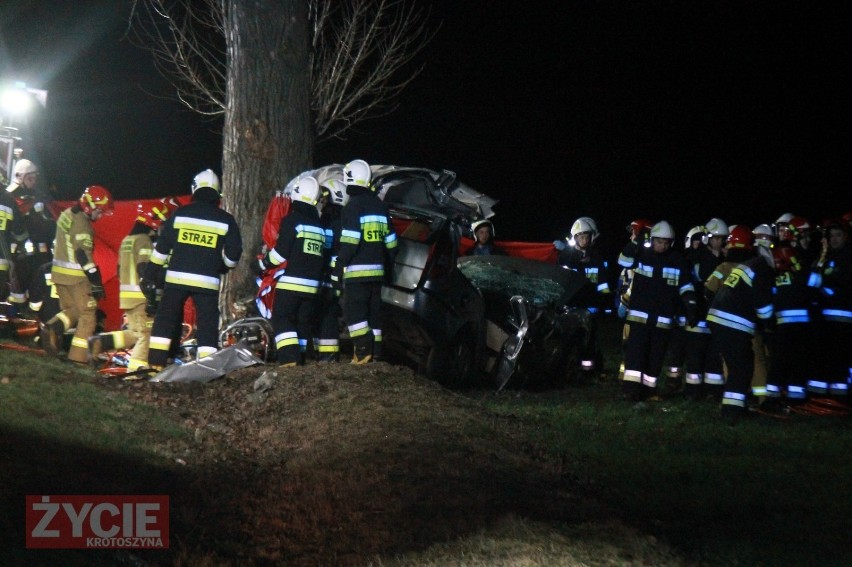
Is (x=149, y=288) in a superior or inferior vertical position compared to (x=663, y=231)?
inferior

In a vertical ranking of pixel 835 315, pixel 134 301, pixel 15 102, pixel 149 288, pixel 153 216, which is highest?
pixel 15 102

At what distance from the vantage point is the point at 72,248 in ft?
34.4

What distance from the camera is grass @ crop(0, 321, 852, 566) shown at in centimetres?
556

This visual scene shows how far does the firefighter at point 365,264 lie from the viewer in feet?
31.9

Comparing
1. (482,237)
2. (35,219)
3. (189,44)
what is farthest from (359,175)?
(189,44)

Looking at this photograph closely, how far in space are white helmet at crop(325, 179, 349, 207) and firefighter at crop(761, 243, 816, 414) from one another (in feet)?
16.3

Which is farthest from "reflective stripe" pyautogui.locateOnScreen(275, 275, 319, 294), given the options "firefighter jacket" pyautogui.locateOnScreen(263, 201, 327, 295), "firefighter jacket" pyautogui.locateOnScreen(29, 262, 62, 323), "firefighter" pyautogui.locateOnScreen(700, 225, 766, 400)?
"firefighter" pyautogui.locateOnScreen(700, 225, 766, 400)

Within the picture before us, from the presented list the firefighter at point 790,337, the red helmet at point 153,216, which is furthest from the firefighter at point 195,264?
the firefighter at point 790,337

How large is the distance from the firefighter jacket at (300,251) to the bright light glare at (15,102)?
24.3 feet

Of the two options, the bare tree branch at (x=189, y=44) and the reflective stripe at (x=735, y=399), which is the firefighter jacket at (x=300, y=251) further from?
the reflective stripe at (x=735, y=399)

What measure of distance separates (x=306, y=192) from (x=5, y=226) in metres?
3.76

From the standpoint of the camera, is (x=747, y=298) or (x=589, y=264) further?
(x=589, y=264)

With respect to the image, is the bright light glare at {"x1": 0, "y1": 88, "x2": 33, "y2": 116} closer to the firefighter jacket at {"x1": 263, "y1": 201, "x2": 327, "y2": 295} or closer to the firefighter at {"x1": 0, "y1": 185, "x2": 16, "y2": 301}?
the firefighter at {"x1": 0, "y1": 185, "x2": 16, "y2": 301}

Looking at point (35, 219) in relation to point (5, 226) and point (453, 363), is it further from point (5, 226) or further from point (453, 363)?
point (453, 363)
